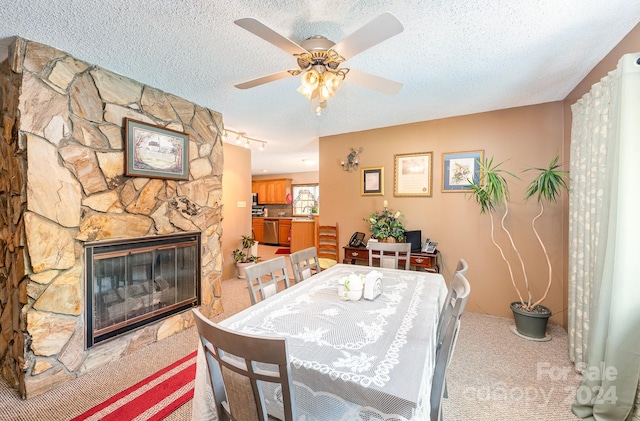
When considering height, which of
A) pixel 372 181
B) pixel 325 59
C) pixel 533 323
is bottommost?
pixel 533 323

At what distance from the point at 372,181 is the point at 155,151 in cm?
266

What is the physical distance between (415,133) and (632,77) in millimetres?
2154

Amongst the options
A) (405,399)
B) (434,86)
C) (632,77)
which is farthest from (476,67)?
(405,399)

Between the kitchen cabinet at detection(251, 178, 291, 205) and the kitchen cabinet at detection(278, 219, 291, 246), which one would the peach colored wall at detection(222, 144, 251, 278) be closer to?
the kitchen cabinet at detection(278, 219, 291, 246)

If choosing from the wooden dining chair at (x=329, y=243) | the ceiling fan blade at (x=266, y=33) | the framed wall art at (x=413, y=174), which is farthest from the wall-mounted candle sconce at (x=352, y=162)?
the ceiling fan blade at (x=266, y=33)

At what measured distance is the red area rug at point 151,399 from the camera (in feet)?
5.71

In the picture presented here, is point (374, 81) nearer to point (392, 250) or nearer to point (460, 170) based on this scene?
point (392, 250)

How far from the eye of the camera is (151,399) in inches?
74.1

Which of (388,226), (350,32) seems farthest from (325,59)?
(388,226)

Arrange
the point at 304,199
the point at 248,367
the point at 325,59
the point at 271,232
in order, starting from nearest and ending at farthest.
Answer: the point at 248,367 → the point at 325,59 → the point at 271,232 → the point at 304,199

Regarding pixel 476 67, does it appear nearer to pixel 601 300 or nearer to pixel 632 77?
pixel 632 77

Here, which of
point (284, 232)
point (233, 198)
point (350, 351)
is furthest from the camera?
point (284, 232)

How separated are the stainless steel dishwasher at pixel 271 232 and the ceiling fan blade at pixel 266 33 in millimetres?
7184

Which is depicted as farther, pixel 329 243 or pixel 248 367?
pixel 329 243
